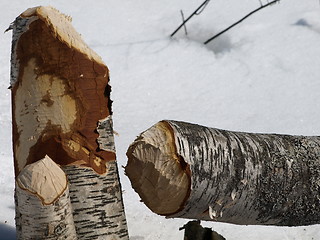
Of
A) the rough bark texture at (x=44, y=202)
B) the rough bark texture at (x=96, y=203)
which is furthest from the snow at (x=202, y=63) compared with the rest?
the rough bark texture at (x=44, y=202)

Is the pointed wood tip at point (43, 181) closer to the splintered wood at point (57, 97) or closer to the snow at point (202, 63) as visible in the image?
the splintered wood at point (57, 97)

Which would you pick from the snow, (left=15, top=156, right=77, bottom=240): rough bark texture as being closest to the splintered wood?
(left=15, top=156, right=77, bottom=240): rough bark texture

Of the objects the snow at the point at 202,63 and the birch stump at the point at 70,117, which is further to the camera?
the snow at the point at 202,63

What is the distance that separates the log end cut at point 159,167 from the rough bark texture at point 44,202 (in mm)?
253

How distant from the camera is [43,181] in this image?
221 cm

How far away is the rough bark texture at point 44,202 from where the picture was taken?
87.2 inches

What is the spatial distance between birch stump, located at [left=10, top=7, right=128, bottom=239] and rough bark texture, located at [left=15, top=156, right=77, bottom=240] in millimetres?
195

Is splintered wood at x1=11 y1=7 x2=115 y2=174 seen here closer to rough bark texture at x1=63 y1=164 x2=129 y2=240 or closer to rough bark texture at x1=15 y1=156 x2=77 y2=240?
rough bark texture at x1=63 y1=164 x2=129 y2=240

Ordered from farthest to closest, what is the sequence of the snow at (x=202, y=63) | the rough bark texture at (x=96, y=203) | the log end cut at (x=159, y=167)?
the snow at (x=202, y=63), the rough bark texture at (x=96, y=203), the log end cut at (x=159, y=167)

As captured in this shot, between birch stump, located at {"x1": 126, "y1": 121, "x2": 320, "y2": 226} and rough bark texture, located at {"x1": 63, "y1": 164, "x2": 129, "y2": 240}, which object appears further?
rough bark texture, located at {"x1": 63, "y1": 164, "x2": 129, "y2": 240}

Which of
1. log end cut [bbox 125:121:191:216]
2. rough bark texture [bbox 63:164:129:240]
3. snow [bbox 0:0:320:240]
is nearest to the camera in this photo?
log end cut [bbox 125:121:191:216]

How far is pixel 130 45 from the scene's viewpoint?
16.7 feet

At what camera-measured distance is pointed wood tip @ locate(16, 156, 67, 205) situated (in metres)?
2.21

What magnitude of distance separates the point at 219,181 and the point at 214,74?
2.74 m
